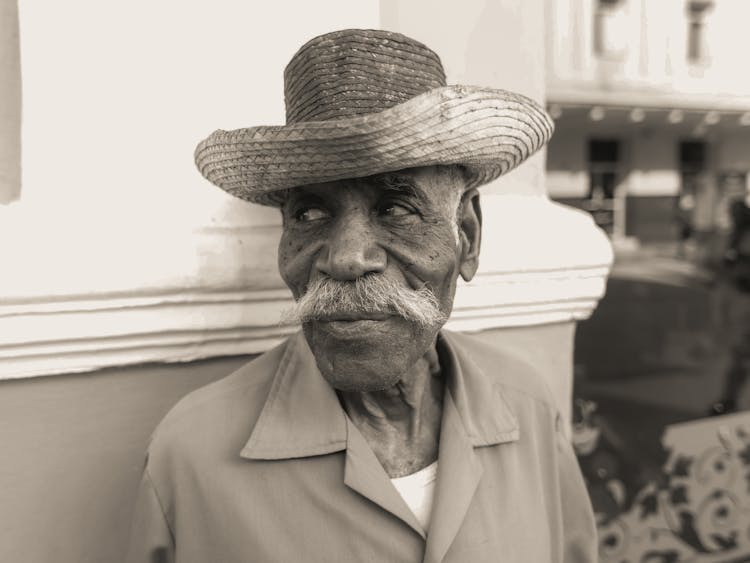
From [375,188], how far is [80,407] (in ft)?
2.98

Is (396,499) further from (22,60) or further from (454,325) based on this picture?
(22,60)

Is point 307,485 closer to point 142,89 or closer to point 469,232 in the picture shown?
point 469,232

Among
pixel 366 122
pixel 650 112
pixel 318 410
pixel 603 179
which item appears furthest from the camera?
pixel 603 179

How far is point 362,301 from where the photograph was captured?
119 cm

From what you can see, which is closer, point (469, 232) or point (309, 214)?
point (309, 214)

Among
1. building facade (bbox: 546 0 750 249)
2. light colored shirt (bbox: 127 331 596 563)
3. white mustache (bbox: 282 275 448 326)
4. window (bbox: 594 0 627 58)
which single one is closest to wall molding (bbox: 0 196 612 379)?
light colored shirt (bbox: 127 331 596 563)

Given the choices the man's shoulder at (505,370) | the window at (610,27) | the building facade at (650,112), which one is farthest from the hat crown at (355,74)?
the window at (610,27)

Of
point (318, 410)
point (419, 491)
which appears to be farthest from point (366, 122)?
point (419, 491)

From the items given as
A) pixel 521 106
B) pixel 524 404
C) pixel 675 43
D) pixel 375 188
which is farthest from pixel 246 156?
pixel 675 43

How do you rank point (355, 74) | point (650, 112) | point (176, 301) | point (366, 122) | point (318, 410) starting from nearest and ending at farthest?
point (366, 122)
point (355, 74)
point (318, 410)
point (176, 301)
point (650, 112)

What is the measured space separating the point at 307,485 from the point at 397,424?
10.3 inches

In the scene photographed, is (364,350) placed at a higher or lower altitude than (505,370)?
higher

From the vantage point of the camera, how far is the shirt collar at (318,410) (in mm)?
1306

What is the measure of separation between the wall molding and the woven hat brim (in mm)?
396
